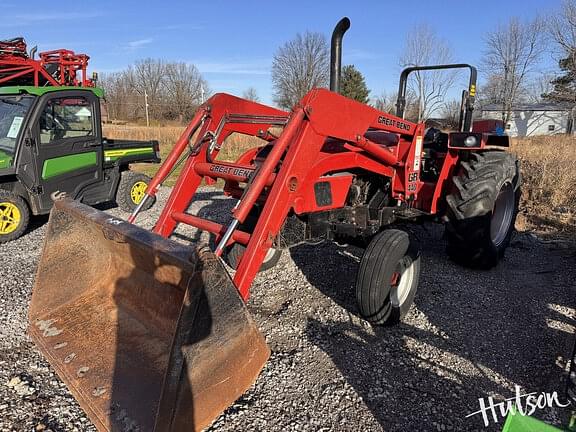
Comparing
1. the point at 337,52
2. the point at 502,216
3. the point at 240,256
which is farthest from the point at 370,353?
the point at 502,216

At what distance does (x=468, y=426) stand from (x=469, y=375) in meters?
0.51

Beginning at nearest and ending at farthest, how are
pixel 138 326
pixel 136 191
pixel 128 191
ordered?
pixel 138 326, pixel 128 191, pixel 136 191

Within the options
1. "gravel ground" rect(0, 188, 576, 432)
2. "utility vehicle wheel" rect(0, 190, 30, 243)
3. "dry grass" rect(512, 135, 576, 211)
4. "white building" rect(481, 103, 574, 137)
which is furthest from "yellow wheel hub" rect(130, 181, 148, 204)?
"white building" rect(481, 103, 574, 137)

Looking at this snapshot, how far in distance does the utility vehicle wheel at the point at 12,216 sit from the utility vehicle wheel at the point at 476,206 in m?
5.46

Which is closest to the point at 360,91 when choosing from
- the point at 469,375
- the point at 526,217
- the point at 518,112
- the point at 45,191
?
the point at 518,112

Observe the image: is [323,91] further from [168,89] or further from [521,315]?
[168,89]

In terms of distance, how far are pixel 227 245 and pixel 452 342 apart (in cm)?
186

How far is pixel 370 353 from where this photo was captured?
318cm

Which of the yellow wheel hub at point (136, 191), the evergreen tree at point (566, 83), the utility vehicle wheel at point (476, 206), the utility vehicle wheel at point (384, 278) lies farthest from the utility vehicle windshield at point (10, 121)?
the evergreen tree at point (566, 83)

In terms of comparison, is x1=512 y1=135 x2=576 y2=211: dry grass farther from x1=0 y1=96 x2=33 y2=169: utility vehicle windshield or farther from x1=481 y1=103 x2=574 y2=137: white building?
x1=481 y1=103 x2=574 y2=137: white building

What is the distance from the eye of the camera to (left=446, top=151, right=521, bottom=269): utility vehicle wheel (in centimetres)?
442

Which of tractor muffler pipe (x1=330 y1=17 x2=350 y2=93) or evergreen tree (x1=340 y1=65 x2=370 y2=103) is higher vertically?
evergreen tree (x1=340 y1=65 x2=370 y2=103)

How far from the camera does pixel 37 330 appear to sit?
118 inches

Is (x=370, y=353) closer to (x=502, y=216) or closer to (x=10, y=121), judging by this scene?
(x=502, y=216)
